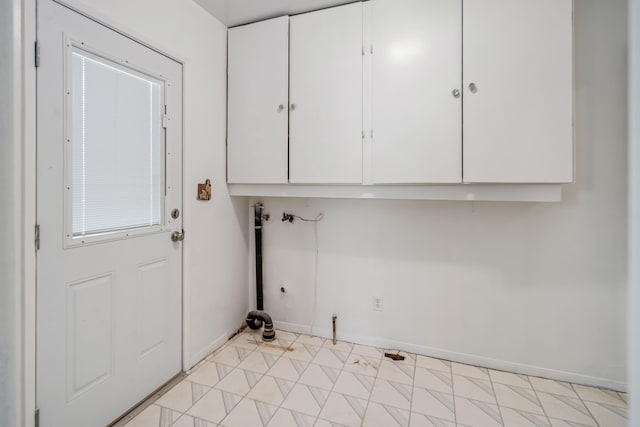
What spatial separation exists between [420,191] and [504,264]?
75cm

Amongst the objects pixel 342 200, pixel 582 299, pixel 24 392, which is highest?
pixel 342 200

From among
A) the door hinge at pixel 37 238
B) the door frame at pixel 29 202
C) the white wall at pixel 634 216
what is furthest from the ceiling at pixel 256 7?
the white wall at pixel 634 216

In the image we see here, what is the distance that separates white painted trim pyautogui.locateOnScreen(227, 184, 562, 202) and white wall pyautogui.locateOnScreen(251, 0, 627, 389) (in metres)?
0.30

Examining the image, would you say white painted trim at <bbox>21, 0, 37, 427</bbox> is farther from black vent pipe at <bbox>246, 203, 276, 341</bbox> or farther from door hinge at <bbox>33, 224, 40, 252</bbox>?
black vent pipe at <bbox>246, 203, 276, 341</bbox>

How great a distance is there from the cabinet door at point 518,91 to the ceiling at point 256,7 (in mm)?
874

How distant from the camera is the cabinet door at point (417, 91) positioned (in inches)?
71.5

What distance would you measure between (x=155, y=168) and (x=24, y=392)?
1.15 m

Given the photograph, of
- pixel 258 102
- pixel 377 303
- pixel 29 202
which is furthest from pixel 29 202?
pixel 377 303

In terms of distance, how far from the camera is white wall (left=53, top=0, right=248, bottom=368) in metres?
1.94
